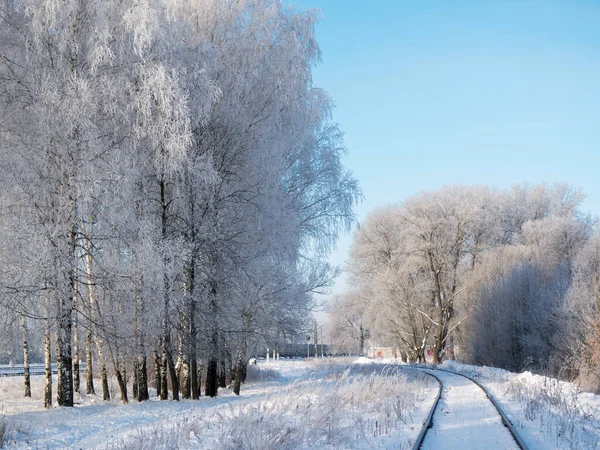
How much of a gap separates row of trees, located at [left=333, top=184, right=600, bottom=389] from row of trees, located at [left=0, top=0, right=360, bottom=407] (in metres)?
18.0

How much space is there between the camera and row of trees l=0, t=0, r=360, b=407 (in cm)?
1353

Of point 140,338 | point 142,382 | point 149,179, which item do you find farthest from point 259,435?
point 142,382

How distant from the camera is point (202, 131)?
1803cm

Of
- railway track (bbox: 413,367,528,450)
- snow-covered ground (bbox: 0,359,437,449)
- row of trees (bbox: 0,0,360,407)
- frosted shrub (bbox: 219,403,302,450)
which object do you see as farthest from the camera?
row of trees (bbox: 0,0,360,407)

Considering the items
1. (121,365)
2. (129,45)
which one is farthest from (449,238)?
(129,45)

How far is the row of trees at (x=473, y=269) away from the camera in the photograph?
3406 cm

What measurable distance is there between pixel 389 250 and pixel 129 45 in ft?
120

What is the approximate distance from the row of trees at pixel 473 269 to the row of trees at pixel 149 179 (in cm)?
1804

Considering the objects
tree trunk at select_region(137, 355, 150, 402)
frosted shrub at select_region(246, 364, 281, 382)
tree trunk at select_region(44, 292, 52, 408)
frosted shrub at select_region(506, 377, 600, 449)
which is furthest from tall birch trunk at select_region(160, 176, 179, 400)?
frosted shrub at select_region(246, 364, 281, 382)

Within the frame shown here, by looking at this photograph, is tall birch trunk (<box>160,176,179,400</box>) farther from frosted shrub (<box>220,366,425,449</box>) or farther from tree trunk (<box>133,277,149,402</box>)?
frosted shrub (<box>220,366,425,449</box>)

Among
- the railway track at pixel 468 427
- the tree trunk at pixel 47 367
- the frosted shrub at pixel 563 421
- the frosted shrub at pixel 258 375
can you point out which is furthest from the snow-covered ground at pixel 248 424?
the frosted shrub at pixel 258 375

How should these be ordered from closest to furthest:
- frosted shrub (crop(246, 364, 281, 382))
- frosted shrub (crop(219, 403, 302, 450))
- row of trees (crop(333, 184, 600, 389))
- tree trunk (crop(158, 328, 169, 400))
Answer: frosted shrub (crop(219, 403, 302, 450))
tree trunk (crop(158, 328, 169, 400))
frosted shrub (crop(246, 364, 281, 382))
row of trees (crop(333, 184, 600, 389))

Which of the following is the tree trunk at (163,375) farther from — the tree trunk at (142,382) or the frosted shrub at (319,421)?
the frosted shrub at (319,421)

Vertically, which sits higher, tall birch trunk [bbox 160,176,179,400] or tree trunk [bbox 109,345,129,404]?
tall birch trunk [bbox 160,176,179,400]
